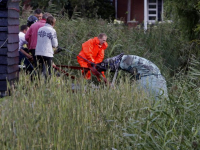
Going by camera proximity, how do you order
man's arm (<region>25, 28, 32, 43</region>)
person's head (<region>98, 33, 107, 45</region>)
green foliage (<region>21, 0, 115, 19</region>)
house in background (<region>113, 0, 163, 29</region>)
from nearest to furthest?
man's arm (<region>25, 28, 32, 43</region>)
person's head (<region>98, 33, 107, 45</region>)
green foliage (<region>21, 0, 115, 19</region>)
house in background (<region>113, 0, 163, 29</region>)

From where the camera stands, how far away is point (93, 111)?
16.1 ft

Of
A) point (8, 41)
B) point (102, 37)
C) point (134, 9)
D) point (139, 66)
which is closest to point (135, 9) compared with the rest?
point (134, 9)

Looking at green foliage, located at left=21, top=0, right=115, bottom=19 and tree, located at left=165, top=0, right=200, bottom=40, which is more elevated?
green foliage, located at left=21, top=0, right=115, bottom=19

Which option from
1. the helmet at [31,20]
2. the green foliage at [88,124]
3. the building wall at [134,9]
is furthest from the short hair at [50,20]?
the building wall at [134,9]

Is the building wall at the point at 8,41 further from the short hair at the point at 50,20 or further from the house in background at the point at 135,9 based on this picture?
the house in background at the point at 135,9

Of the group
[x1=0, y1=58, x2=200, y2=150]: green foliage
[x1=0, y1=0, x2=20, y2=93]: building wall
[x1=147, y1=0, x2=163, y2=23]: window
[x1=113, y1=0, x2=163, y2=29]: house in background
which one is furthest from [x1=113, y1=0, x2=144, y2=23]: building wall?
[x1=0, y1=58, x2=200, y2=150]: green foliage

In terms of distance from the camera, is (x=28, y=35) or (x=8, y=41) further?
(x=28, y=35)

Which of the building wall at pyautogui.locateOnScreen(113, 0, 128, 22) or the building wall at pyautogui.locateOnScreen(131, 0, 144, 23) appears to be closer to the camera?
the building wall at pyautogui.locateOnScreen(131, 0, 144, 23)

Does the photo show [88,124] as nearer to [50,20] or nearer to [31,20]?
[50,20]

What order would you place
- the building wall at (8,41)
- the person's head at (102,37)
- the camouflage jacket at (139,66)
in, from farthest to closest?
1. the person's head at (102,37)
2. the building wall at (8,41)
3. the camouflage jacket at (139,66)

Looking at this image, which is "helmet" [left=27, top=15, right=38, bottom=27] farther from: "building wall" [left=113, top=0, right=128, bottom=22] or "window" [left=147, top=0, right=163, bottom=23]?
"building wall" [left=113, top=0, right=128, bottom=22]

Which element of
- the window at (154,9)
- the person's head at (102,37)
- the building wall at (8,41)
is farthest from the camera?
the window at (154,9)

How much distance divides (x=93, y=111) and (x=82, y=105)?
14 cm

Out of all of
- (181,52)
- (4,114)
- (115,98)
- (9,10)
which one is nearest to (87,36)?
(181,52)
